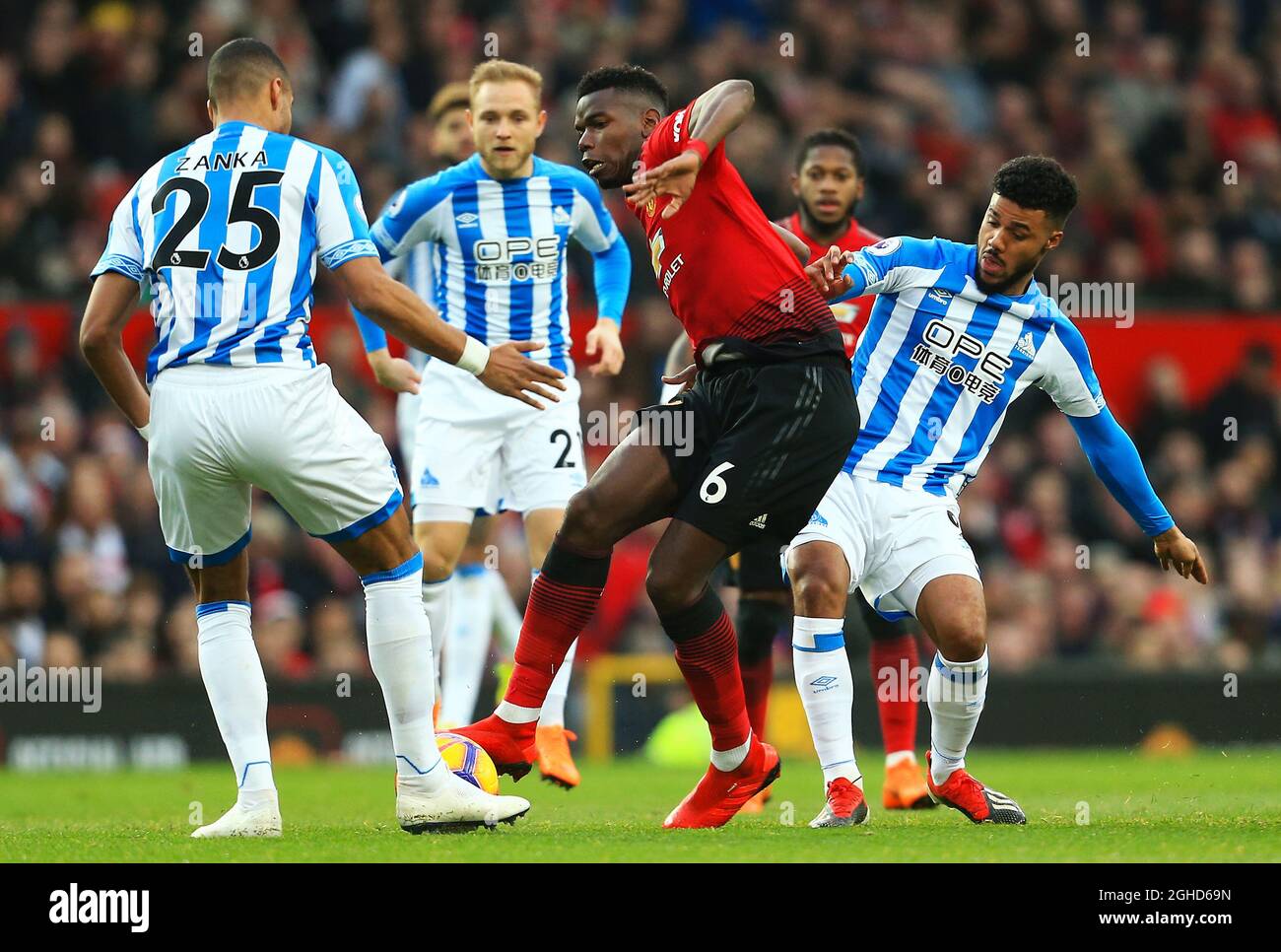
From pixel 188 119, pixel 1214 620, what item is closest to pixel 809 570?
pixel 1214 620

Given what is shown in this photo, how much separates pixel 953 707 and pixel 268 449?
2573 millimetres

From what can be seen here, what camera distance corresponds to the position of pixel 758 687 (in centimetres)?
748

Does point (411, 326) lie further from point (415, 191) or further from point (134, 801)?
point (134, 801)

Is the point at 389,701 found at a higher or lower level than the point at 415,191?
lower

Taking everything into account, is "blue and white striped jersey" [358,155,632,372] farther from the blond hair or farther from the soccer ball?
the soccer ball

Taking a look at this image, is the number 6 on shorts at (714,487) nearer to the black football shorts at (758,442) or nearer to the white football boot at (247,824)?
the black football shorts at (758,442)

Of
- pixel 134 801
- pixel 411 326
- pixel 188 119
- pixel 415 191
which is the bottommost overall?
pixel 134 801

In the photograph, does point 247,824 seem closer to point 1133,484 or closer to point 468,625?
point 468,625

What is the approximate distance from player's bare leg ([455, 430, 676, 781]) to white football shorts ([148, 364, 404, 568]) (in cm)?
60

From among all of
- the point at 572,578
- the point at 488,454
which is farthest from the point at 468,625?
the point at 572,578

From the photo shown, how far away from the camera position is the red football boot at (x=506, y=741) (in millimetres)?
5938

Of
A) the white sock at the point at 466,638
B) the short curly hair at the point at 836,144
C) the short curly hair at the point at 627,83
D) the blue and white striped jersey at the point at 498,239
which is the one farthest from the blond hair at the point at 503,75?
the white sock at the point at 466,638

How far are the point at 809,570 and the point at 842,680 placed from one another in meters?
0.40

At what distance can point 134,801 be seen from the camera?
828 centimetres
